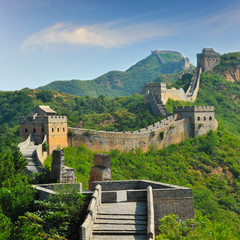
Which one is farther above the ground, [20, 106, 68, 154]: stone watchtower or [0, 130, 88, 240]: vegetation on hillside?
[20, 106, 68, 154]: stone watchtower

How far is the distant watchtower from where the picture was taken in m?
72.6

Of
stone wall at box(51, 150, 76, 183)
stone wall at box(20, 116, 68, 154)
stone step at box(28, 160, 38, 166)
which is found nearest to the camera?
stone wall at box(51, 150, 76, 183)

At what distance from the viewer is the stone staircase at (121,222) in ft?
39.9

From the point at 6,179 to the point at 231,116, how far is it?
45.4 metres

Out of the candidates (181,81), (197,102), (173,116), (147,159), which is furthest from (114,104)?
(147,159)

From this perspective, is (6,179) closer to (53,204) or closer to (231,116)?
(53,204)

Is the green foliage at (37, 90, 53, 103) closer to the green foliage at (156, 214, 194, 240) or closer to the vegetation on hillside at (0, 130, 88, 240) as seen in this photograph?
the vegetation on hillside at (0, 130, 88, 240)

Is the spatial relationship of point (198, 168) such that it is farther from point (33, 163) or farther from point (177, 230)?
point (177, 230)

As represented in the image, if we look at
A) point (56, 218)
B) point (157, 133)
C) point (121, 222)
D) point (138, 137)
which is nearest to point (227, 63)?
point (157, 133)

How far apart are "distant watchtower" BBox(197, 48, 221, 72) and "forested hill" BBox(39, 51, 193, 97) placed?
72.6 metres

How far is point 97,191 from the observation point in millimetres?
14000

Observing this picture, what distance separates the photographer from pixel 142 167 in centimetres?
3416

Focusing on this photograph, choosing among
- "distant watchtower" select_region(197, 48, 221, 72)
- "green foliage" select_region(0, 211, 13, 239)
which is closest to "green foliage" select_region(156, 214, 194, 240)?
"green foliage" select_region(0, 211, 13, 239)

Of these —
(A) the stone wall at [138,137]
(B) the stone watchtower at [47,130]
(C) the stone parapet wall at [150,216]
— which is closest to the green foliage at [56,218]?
(C) the stone parapet wall at [150,216]
